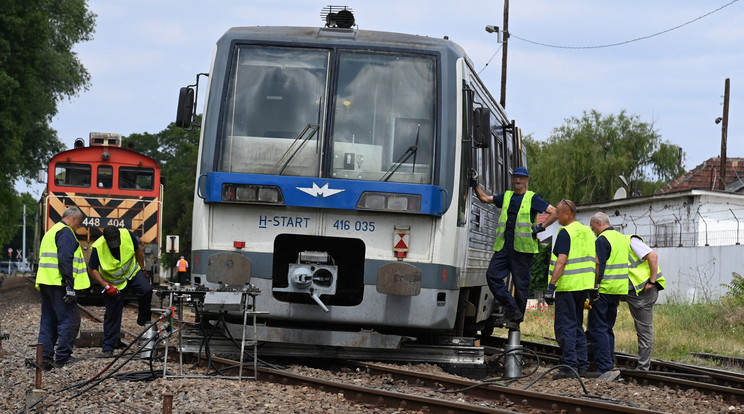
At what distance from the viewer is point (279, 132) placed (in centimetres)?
982

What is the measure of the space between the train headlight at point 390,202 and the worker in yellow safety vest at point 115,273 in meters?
3.13

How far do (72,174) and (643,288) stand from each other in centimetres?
1344

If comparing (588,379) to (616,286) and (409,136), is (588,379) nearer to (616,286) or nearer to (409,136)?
(616,286)

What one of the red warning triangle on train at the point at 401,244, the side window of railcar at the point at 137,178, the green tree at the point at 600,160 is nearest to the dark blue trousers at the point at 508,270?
the red warning triangle on train at the point at 401,244

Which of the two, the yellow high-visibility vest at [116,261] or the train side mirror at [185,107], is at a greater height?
the train side mirror at [185,107]

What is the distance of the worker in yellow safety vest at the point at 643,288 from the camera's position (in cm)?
1152

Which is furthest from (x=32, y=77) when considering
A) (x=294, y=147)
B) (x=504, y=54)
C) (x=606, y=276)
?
(x=606, y=276)

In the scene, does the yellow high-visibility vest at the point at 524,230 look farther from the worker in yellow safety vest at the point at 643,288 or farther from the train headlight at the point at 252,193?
the train headlight at the point at 252,193

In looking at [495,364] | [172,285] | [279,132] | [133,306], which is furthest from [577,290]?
[133,306]

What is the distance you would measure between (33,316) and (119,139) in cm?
542

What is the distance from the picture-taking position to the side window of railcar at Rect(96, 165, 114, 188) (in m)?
21.0

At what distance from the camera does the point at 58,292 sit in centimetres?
1030

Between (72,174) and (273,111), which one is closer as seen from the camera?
(273,111)

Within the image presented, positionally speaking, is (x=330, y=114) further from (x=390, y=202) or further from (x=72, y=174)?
(x=72, y=174)
